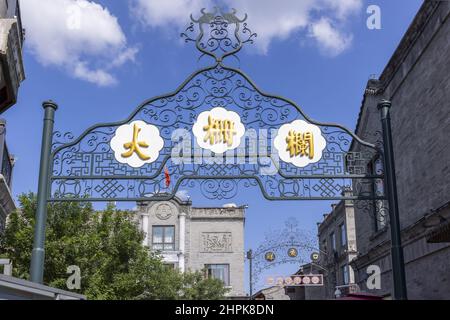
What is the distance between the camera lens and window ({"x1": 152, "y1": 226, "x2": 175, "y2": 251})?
35812mm

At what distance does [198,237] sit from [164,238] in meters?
2.26

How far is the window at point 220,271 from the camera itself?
3559cm

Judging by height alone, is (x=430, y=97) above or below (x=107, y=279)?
above

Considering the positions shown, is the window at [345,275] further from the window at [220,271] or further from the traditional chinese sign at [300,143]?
the traditional chinese sign at [300,143]

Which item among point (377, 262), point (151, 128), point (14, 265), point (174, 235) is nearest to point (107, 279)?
point (14, 265)

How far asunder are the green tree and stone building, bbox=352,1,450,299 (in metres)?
9.30

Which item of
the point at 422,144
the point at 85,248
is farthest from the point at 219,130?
the point at 85,248

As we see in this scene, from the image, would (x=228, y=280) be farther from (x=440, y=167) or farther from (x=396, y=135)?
(x=440, y=167)

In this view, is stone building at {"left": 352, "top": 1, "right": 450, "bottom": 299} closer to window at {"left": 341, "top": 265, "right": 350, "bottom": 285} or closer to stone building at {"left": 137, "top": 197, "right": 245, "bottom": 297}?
window at {"left": 341, "top": 265, "right": 350, "bottom": 285}

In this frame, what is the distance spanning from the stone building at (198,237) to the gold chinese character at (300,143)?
27382mm

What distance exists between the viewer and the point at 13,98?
37.8 ft

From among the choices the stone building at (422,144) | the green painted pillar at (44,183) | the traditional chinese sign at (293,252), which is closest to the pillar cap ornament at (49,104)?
the green painted pillar at (44,183)
